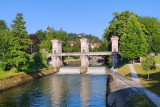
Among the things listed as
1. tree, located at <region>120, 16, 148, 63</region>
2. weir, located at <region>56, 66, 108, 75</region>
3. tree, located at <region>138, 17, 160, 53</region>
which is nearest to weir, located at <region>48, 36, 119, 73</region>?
weir, located at <region>56, 66, 108, 75</region>

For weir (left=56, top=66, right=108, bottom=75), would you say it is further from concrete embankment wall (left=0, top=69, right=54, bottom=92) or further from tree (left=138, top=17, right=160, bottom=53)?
tree (left=138, top=17, right=160, bottom=53)

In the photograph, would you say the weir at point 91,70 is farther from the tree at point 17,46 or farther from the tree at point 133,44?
the tree at point 17,46

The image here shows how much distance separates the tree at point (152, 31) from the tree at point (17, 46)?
42759 millimetres

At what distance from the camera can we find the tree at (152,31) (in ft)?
220

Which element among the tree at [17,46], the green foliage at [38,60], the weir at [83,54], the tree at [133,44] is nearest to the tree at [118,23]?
the weir at [83,54]

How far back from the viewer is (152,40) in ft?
224

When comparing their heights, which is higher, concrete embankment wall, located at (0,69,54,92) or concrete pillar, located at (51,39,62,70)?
concrete pillar, located at (51,39,62,70)

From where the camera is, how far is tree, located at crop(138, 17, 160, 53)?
220 feet

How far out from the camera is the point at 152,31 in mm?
70500

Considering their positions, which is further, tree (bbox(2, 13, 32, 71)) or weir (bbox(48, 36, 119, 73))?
weir (bbox(48, 36, 119, 73))

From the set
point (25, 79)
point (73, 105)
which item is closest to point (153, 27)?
point (25, 79)

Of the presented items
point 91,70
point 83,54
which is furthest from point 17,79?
point 83,54

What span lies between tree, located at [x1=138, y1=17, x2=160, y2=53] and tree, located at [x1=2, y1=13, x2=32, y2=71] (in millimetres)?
42759

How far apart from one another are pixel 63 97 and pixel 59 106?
4938mm
